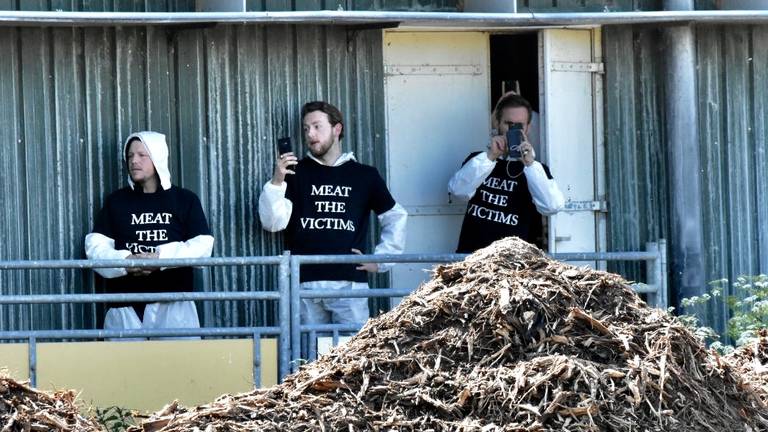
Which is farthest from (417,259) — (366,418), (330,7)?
(366,418)

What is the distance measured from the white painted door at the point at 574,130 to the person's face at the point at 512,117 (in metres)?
0.37

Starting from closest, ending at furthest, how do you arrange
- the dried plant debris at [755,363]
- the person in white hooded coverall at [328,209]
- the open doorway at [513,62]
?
the dried plant debris at [755,363] → the person in white hooded coverall at [328,209] → the open doorway at [513,62]

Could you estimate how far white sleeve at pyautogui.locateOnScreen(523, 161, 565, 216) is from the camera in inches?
466

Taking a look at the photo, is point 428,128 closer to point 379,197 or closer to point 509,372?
point 379,197

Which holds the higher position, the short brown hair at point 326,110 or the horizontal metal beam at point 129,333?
the short brown hair at point 326,110

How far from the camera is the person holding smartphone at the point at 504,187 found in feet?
39.0

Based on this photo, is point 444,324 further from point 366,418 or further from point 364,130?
point 364,130

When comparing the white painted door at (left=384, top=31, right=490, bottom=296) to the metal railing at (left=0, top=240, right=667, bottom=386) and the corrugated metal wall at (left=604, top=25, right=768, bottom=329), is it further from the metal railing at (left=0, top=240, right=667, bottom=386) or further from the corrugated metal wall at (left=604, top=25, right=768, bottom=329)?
the metal railing at (left=0, top=240, right=667, bottom=386)

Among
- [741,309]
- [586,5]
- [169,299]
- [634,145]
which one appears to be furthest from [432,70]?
[169,299]

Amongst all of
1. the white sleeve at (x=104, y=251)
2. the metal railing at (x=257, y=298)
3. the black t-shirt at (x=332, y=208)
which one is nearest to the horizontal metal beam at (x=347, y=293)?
the metal railing at (x=257, y=298)

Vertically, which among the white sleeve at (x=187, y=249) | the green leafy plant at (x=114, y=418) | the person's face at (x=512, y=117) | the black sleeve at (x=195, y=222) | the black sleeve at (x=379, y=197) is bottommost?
the green leafy plant at (x=114, y=418)

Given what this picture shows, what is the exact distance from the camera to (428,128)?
12.7 metres

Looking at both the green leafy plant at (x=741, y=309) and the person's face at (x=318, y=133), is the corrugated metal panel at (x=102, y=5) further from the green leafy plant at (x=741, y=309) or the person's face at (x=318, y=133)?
the green leafy plant at (x=741, y=309)

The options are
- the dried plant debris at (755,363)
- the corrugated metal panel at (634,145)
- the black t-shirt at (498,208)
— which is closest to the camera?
the dried plant debris at (755,363)
